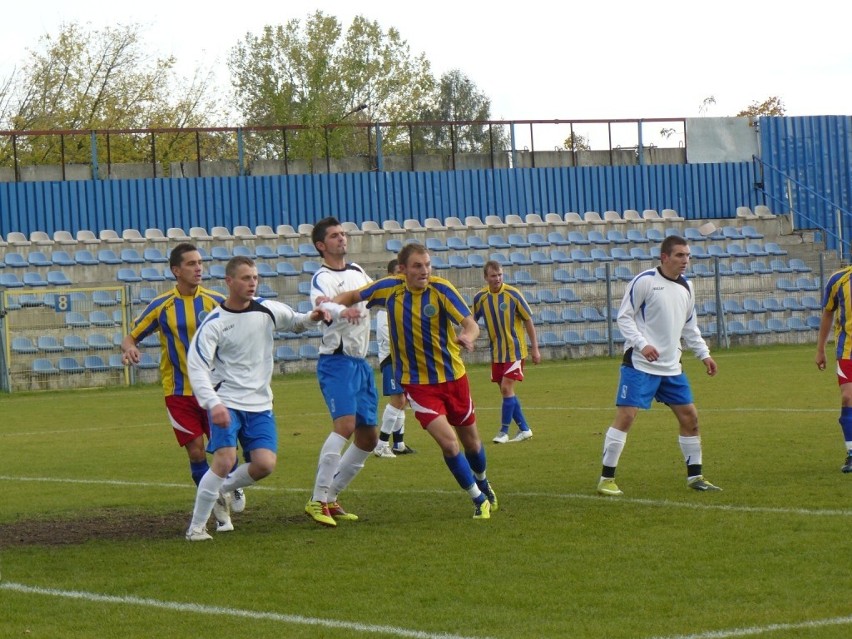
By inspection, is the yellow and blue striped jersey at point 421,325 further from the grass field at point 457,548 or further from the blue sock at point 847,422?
the blue sock at point 847,422

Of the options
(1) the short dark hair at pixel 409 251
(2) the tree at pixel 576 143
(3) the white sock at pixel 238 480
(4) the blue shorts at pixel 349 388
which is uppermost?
(2) the tree at pixel 576 143

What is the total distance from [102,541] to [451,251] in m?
23.5

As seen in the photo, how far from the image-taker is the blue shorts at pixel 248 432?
8430 mm

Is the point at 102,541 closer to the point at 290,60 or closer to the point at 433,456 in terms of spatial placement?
the point at 433,456

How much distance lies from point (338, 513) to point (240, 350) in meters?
1.58

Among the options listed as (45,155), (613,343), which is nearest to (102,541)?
(613,343)

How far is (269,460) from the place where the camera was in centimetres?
850

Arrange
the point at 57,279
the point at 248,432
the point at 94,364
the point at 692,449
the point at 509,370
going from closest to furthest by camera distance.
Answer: the point at 248,432
the point at 692,449
the point at 509,370
the point at 94,364
the point at 57,279

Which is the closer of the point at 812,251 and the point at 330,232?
the point at 330,232

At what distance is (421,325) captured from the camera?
8.96 m

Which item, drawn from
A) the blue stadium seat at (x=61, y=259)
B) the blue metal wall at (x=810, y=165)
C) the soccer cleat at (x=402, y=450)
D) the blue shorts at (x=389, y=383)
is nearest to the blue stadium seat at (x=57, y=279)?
the blue stadium seat at (x=61, y=259)

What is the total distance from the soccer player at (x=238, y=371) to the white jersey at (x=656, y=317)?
2658mm

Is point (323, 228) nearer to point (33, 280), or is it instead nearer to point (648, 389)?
point (648, 389)

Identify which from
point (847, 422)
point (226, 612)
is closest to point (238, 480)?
point (226, 612)
